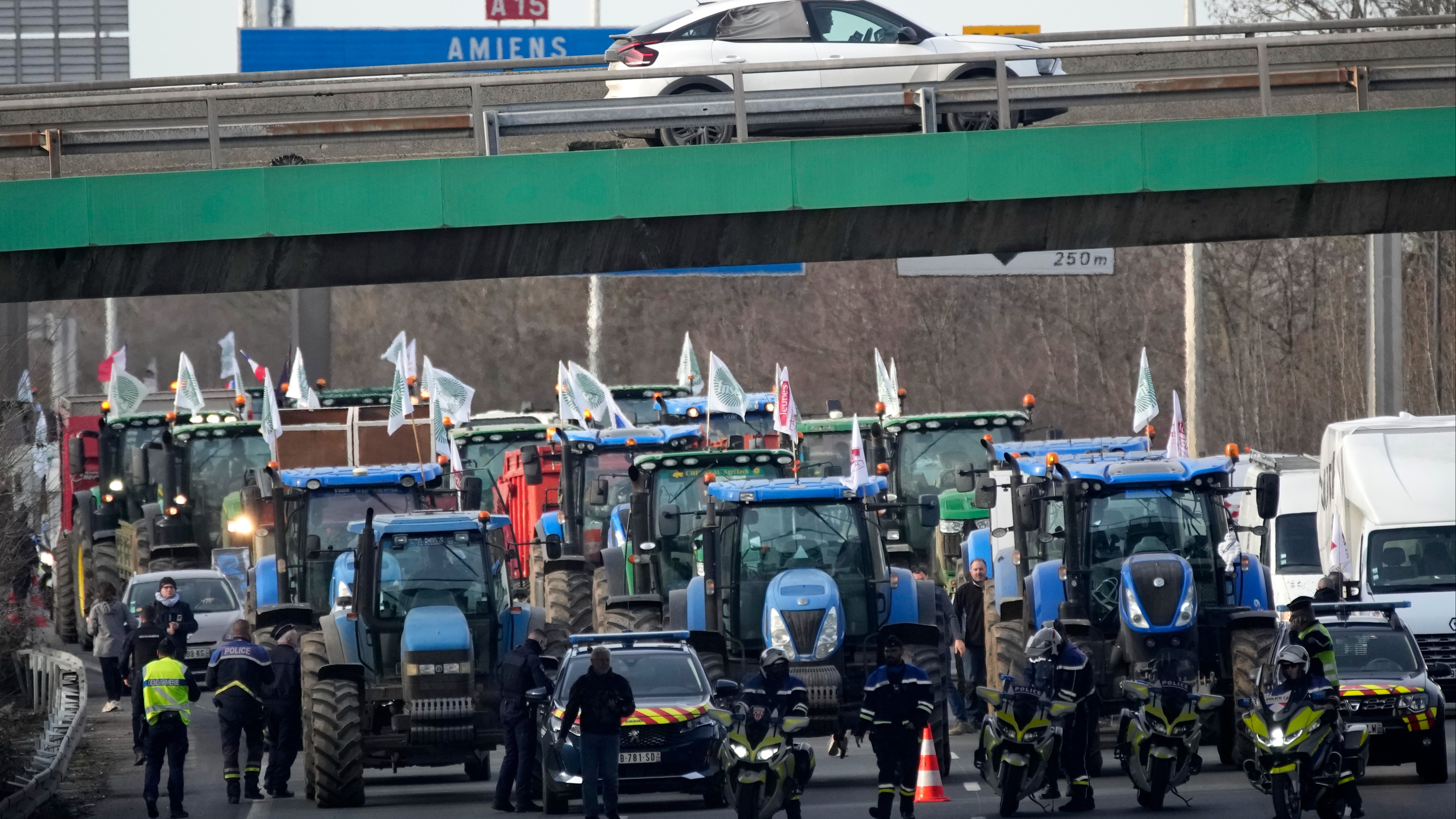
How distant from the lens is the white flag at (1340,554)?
2412 cm

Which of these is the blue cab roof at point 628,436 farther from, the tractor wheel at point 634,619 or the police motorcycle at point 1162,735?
the police motorcycle at point 1162,735

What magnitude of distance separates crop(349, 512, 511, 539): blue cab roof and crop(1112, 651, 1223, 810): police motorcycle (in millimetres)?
5855

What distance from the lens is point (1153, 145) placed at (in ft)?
59.3

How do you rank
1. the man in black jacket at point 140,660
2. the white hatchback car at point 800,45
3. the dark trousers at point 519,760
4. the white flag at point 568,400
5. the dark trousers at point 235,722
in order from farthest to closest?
1. the white flag at point 568,400
2. the white hatchback car at point 800,45
3. the man in black jacket at point 140,660
4. the dark trousers at point 235,722
5. the dark trousers at point 519,760

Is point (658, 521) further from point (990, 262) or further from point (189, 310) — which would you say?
point (189, 310)

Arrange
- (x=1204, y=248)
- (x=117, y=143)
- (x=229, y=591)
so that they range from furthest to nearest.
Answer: (x=1204, y=248) → (x=229, y=591) → (x=117, y=143)

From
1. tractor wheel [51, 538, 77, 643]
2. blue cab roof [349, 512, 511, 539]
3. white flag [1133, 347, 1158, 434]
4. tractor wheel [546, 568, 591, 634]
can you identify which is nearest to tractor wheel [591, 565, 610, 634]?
tractor wheel [546, 568, 591, 634]

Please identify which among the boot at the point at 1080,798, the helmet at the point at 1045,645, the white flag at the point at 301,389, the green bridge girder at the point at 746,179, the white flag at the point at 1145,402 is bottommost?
the boot at the point at 1080,798

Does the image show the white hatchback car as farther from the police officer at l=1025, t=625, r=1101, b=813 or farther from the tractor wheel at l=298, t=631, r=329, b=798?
the police officer at l=1025, t=625, r=1101, b=813

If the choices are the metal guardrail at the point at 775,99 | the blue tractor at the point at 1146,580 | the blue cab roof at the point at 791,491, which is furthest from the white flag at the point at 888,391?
the blue cab roof at the point at 791,491

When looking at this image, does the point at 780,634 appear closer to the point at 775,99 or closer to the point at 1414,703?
the point at 775,99

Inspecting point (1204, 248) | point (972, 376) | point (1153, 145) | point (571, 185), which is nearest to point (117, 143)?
point (571, 185)

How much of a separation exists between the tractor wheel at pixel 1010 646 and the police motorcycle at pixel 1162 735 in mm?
3134

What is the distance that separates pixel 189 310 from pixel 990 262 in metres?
43.7
